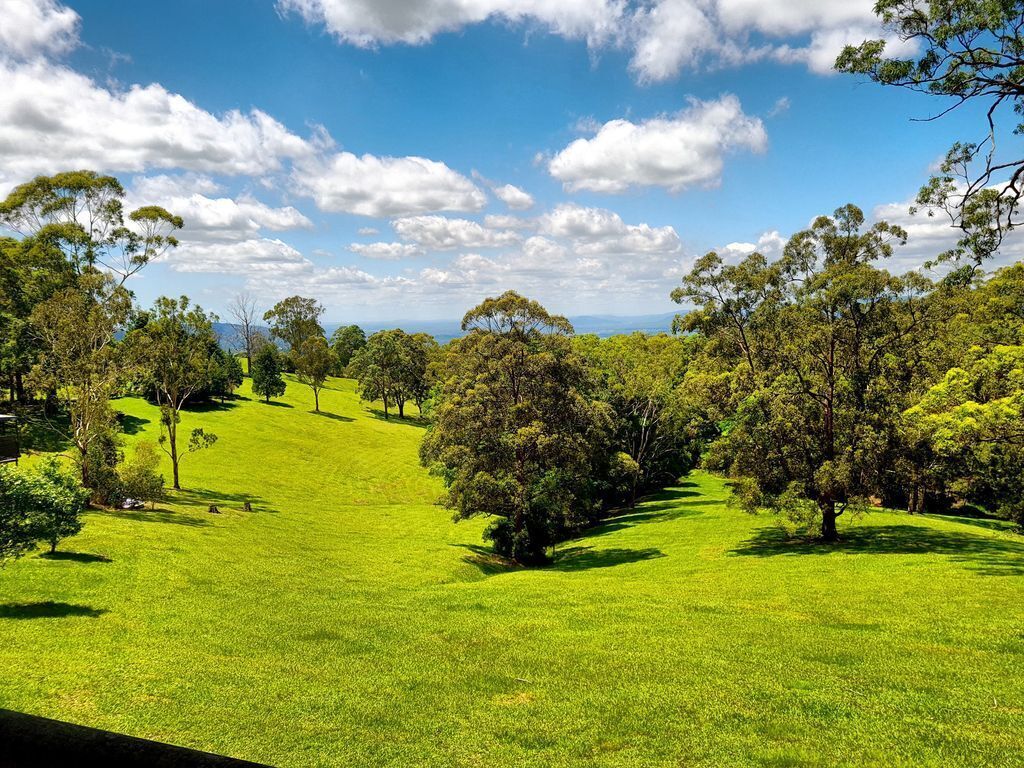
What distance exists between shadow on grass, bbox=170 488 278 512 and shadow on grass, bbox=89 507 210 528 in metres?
5.61

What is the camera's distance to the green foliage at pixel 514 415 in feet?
109

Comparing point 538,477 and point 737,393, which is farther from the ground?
point 737,393

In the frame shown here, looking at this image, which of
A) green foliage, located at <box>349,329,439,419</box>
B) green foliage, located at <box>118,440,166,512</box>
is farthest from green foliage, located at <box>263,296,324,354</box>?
green foliage, located at <box>118,440,166,512</box>

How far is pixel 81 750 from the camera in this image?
1.93 meters

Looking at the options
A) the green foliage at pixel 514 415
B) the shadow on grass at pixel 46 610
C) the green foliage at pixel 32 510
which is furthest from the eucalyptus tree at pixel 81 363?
the green foliage at pixel 514 415

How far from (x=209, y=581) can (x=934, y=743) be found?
25.5 meters

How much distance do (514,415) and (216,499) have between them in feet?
96.0

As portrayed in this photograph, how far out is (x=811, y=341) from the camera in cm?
3095

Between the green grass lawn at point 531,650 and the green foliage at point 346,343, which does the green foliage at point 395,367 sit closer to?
the green foliage at point 346,343

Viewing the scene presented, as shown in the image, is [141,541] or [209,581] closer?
[209,581]

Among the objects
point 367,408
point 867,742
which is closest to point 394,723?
point 867,742

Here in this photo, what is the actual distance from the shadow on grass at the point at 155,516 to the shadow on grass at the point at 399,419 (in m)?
65.8

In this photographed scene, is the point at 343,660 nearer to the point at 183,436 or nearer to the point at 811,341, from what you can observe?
the point at 811,341

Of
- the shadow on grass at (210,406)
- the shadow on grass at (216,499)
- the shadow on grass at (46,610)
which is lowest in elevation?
the shadow on grass at (216,499)
